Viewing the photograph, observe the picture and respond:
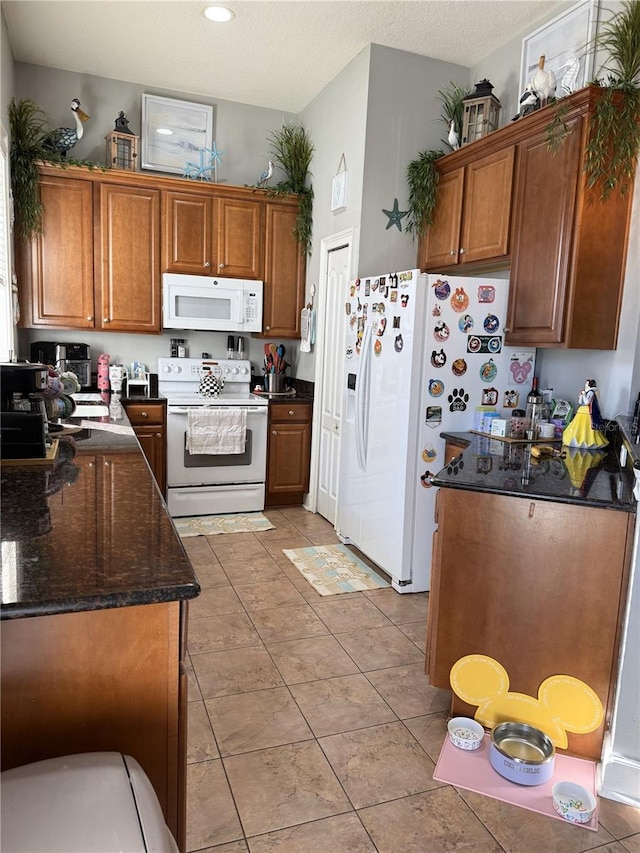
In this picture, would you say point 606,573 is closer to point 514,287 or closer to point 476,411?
point 476,411

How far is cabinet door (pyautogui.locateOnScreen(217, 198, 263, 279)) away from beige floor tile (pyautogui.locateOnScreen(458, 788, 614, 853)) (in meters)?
3.90

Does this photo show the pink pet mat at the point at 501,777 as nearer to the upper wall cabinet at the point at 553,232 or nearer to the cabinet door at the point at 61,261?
the upper wall cabinet at the point at 553,232

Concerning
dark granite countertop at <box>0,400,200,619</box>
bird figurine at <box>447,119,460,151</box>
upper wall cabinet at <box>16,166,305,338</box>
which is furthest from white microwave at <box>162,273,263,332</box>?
dark granite countertop at <box>0,400,200,619</box>

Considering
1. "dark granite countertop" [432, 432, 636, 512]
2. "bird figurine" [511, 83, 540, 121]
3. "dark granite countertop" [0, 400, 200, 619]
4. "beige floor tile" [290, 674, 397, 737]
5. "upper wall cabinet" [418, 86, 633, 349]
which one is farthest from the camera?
"bird figurine" [511, 83, 540, 121]

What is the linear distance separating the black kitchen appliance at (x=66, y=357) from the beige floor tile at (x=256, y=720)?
2995 millimetres

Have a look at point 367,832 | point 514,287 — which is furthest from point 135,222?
point 367,832

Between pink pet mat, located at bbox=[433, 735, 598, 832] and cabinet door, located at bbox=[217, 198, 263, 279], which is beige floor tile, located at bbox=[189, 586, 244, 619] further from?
cabinet door, located at bbox=[217, 198, 263, 279]

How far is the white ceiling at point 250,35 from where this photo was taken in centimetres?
338

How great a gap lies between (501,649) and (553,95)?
105 inches

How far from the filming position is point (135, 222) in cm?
444

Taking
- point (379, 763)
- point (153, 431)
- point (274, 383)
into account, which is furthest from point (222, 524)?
point (379, 763)

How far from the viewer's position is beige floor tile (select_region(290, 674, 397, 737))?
221 cm

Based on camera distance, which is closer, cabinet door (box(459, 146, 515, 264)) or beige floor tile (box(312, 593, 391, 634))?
beige floor tile (box(312, 593, 391, 634))

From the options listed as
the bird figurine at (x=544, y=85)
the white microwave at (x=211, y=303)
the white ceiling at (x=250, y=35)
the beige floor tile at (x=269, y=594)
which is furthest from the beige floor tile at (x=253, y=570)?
the white ceiling at (x=250, y=35)
